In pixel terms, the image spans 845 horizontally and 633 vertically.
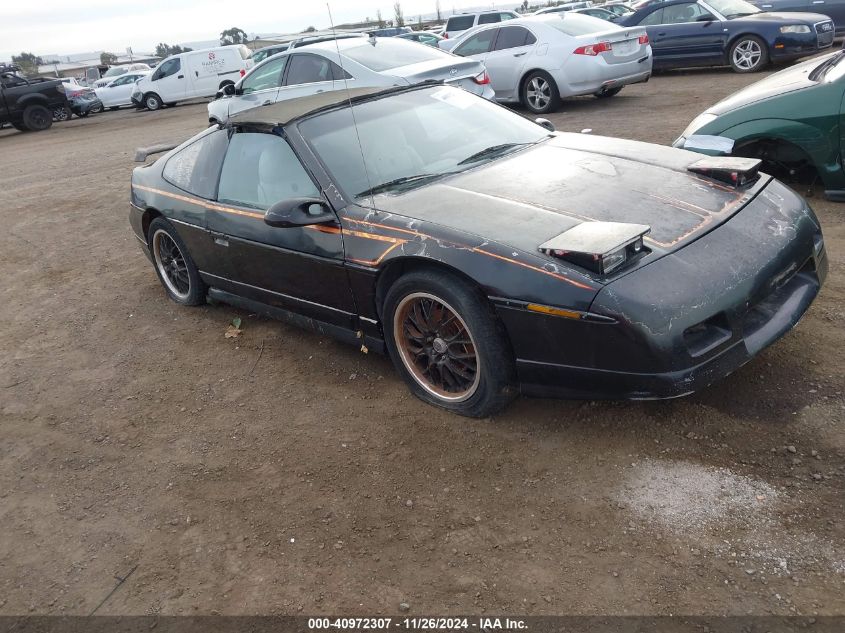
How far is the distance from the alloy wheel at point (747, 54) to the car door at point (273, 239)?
36.1 ft

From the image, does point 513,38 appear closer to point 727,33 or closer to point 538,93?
point 538,93

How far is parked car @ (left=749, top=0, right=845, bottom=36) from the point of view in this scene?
1346 cm

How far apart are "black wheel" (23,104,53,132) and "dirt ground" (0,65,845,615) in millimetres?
18334

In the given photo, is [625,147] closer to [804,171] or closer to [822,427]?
[822,427]

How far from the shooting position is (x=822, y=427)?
3031mm

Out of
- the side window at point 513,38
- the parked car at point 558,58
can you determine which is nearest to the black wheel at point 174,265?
the parked car at point 558,58

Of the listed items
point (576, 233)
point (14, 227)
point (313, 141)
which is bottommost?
point (14, 227)

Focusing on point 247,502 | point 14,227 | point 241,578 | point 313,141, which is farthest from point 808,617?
point 14,227

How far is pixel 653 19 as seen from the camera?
1383cm

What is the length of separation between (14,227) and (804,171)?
833 centimetres

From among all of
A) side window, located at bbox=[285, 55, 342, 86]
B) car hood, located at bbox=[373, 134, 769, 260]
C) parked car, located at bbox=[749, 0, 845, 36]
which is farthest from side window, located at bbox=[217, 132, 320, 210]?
parked car, located at bbox=[749, 0, 845, 36]

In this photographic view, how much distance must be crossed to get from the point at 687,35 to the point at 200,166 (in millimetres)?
11331

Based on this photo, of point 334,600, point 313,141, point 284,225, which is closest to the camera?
point 334,600

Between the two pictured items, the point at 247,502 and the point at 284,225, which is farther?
the point at 284,225
